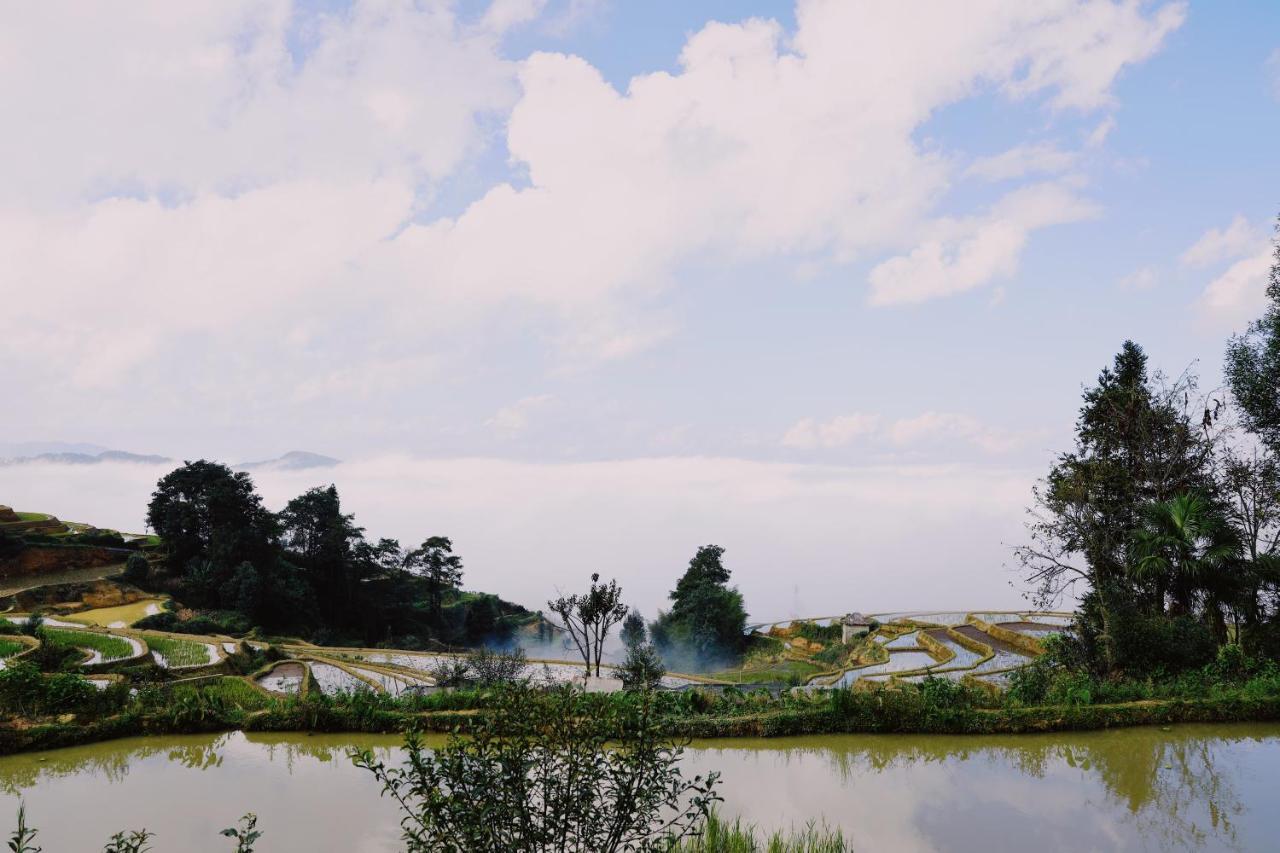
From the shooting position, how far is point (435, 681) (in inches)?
696

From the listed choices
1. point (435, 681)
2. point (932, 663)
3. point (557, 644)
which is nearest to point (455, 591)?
point (557, 644)

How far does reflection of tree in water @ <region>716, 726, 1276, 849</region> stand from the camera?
8.01 m

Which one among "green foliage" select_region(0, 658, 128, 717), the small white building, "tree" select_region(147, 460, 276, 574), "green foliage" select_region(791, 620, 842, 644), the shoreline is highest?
"tree" select_region(147, 460, 276, 574)

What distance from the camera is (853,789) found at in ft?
30.0

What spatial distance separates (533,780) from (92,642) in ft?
67.9

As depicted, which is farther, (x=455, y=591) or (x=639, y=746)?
(x=455, y=591)

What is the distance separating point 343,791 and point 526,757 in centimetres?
609

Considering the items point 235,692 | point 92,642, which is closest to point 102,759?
point 235,692

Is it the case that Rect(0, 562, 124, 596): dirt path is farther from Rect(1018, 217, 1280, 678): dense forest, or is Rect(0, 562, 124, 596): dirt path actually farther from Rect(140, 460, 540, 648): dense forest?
Rect(1018, 217, 1280, 678): dense forest

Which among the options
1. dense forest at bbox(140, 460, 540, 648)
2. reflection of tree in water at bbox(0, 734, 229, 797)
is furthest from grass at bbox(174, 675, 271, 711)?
dense forest at bbox(140, 460, 540, 648)

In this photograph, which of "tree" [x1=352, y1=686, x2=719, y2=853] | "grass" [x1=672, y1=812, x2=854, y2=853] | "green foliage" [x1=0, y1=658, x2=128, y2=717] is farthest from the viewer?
"green foliage" [x1=0, y1=658, x2=128, y2=717]

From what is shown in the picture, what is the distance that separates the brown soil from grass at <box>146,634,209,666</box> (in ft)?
72.4

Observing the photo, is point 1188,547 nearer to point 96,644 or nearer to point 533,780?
point 533,780

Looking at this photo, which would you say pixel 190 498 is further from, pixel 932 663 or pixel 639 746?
pixel 639 746
